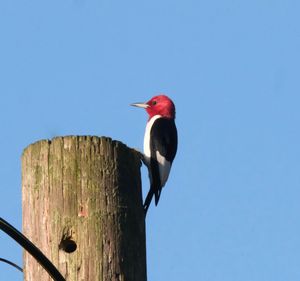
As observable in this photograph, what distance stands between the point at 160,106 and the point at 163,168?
5.82 ft

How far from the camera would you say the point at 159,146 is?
284 inches

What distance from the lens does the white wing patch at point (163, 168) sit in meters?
6.98

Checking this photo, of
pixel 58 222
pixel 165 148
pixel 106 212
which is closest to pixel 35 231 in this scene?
pixel 58 222

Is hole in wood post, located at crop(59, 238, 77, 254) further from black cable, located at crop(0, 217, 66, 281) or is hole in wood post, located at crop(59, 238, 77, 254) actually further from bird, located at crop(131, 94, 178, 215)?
bird, located at crop(131, 94, 178, 215)

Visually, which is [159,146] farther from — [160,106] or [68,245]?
[68,245]

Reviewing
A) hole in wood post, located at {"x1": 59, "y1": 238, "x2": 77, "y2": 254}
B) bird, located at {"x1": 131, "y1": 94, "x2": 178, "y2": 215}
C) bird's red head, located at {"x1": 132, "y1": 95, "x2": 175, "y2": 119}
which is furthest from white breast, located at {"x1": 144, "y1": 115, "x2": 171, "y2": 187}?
hole in wood post, located at {"x1": 59, "y1": 238, "x2": 77, "y2": 254}

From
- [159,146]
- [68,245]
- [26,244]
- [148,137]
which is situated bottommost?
[26,244]

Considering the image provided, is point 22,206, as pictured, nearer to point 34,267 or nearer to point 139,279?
point 34,267

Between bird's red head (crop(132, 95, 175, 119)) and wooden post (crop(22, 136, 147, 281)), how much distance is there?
5.12 meters

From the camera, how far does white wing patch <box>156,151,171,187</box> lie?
22.9ft

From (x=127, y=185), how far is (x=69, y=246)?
37 cm

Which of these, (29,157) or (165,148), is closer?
(29,157)

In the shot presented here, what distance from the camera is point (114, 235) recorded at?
129 inches

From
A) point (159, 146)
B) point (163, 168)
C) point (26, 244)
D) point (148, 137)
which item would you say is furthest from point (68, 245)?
point (148, 137)
